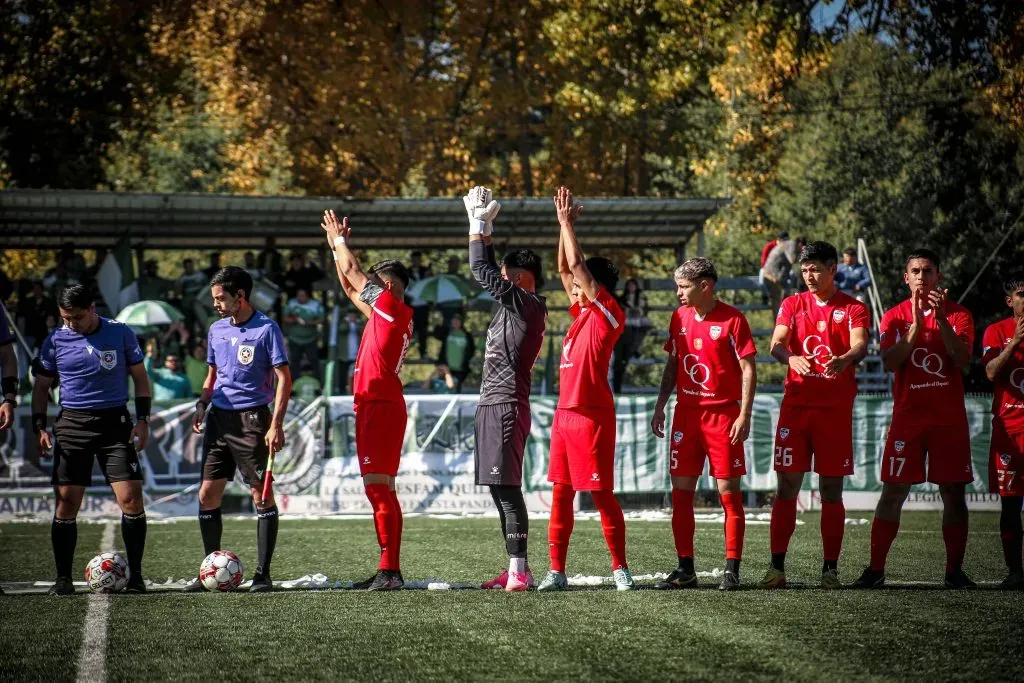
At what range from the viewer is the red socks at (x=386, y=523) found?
30.3ft

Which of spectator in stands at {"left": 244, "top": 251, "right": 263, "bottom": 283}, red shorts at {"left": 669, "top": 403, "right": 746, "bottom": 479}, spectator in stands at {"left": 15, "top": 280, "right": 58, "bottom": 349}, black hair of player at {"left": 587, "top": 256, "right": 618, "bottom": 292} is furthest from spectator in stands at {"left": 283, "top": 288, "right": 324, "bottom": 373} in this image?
red shorts at {"left": 669, "top": 403, "right": 746, "bottom": 479}

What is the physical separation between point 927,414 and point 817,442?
3.02ft

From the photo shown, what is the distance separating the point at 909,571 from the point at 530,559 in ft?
10.5

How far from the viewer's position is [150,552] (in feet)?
41.5

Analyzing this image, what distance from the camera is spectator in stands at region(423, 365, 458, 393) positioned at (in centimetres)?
2181

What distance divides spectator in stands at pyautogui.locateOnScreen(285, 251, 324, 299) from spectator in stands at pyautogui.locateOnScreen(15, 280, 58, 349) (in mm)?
4095

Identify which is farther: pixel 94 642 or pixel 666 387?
pixel 666 387

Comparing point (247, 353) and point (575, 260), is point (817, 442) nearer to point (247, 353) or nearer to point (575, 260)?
point (575, 260)

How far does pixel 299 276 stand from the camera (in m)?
23.7

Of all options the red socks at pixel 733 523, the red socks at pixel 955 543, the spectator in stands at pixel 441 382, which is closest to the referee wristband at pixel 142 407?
the red socks at pixel 733 523

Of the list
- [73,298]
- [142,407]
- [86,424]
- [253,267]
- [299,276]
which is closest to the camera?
[73,298]

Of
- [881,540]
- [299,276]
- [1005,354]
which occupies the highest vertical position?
[299,276]

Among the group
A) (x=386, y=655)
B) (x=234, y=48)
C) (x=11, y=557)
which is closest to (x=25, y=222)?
(x=11, y=557)

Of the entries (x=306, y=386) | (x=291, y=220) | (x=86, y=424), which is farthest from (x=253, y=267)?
(x=86, y=424)
